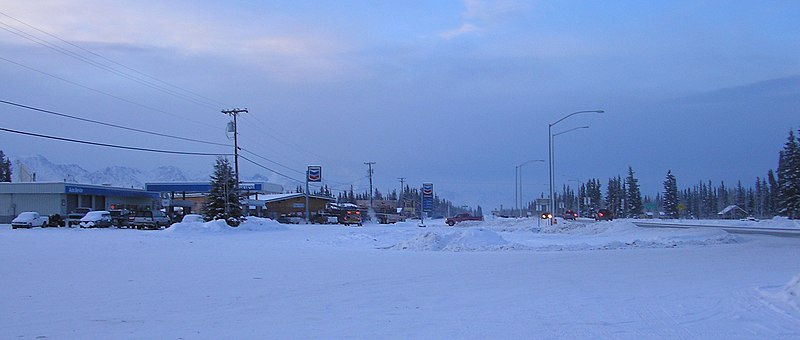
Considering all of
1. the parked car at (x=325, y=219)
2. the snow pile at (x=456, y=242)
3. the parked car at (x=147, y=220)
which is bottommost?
the parked car at (x=325, y=219)

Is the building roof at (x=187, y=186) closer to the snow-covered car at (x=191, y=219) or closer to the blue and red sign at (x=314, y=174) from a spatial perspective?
the blue and red sign at (x=314, y=174)

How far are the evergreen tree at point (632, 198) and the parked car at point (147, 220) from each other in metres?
101

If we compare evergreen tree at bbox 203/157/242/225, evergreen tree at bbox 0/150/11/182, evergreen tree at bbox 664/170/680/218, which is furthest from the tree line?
evergreen tree at bbox 0/150/11/182

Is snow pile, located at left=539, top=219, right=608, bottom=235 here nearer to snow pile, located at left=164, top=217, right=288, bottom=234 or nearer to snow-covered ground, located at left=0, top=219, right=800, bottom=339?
snow-covered ground, located at left=0, top=219, right=800, bottom=339

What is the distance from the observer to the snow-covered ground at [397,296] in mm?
9859

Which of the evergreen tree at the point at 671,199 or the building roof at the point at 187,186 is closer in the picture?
the building roof at the point at 187,186

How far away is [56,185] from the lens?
71125 mm

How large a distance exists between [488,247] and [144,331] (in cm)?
2115

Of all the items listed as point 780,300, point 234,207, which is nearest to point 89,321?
point 780,300

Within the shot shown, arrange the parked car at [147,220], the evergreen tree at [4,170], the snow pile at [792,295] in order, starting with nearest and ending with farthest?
the snow pile at [792,295] < the parked car at [147,220] < the evergreen tree at [4,170]

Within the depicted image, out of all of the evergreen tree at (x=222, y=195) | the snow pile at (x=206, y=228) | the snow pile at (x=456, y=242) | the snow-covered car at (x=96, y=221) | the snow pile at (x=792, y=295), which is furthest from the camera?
the evergreen tree at (x=222, y=195)

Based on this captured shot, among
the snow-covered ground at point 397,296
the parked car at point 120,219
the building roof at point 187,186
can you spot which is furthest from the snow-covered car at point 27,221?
the snow-covered ground at point 397,296

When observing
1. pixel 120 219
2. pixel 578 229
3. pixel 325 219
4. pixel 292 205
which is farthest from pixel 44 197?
pixel 578 229

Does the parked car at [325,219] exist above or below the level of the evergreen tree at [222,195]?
below
